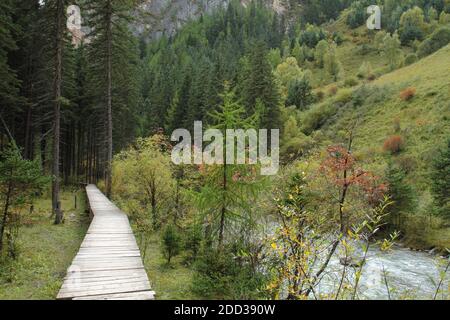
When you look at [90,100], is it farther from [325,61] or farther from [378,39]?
[378,39]

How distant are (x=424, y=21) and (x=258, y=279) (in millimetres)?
106696

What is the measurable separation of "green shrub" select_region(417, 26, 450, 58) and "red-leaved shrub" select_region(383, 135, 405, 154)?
40.0 metres

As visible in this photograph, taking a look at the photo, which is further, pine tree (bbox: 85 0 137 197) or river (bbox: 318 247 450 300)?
pine tree (bbox: 85 0 137 197)

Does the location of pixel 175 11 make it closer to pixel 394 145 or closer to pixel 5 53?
pixel 394 145

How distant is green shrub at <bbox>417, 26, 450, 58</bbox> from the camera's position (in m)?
66.1

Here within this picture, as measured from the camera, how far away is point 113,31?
998 inches

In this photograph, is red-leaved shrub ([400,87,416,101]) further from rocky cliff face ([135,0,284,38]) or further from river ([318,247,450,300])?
rocky cliff face ([135,0,284,38])

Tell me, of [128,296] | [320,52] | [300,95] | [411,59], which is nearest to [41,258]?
[128,296]

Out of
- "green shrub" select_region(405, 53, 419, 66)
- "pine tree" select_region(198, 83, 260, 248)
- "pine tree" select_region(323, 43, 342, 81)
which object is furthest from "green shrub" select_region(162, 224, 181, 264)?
"pine tree" select_region(323, 43, 342, 81)

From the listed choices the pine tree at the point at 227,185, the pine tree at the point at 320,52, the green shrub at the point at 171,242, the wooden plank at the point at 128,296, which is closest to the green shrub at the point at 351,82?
the pine tree at the point at 320,52

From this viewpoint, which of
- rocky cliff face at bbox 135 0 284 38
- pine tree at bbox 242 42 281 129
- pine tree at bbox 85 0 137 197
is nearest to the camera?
pine tree at bbox 85 0 137 197

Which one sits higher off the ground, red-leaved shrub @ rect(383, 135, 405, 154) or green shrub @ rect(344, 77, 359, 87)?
green shrub @ rect(344, 77, 359, 87)

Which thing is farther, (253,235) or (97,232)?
(97,232)
